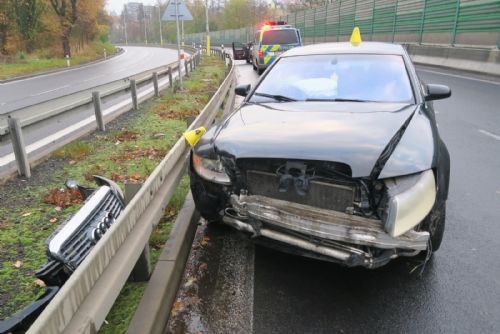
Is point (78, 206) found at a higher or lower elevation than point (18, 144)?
lower

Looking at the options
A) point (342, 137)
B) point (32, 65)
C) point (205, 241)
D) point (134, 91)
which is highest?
point (342, 137)

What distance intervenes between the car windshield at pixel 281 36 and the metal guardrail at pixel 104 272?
1770cm

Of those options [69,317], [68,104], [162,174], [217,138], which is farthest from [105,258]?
[68,104]

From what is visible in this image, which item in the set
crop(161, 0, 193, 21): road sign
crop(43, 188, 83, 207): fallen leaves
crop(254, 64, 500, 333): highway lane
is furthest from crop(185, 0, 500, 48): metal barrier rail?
crop(43, 188, 83, 207): fallen leaves

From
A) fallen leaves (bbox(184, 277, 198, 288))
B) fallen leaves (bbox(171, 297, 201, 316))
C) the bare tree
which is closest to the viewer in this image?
fallen leaves (bbox(171, 297, 201, 316))

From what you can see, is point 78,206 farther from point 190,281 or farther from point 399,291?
point 399,291

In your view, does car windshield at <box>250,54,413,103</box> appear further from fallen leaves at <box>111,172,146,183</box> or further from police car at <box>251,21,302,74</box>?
police car at <box>251,21,302,74</box>

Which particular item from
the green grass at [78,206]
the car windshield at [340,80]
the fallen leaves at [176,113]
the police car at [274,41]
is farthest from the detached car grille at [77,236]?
the police car at [274,41]

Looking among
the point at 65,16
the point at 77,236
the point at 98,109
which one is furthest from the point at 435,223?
the point at 65,16

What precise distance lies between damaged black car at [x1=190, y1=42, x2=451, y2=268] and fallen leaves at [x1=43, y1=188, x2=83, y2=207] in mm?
1675

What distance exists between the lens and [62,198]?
14.8ft

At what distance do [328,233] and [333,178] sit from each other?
371mm

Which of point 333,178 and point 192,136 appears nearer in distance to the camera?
point 333,178

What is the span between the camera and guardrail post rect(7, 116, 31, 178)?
16.4ft
